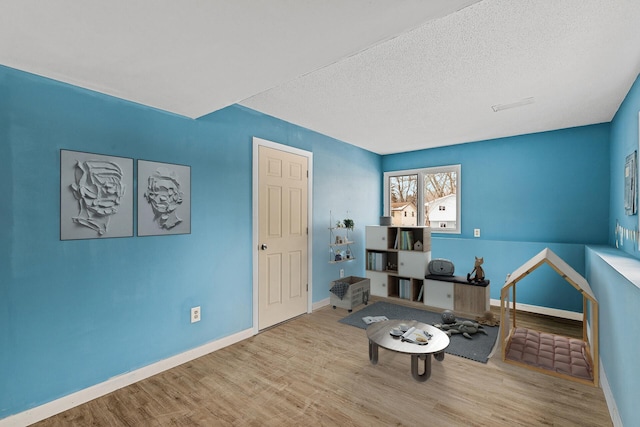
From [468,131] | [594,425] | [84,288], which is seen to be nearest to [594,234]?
[468,131]

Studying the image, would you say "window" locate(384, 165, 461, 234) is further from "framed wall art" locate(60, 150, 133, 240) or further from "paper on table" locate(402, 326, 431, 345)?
"framed wall art" locate(60, 150, 133, 240)

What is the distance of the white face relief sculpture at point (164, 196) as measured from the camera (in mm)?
2400

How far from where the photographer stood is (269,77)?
1.93m

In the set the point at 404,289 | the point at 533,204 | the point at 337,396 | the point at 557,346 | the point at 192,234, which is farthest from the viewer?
the point at 404,289

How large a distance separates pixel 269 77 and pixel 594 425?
3.01 metres

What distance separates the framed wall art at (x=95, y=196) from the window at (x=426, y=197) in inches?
165

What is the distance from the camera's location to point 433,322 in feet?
11.3

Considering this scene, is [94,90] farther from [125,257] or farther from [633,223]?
Answer: [633,223]

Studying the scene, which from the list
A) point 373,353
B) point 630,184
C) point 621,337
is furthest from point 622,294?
point 373,353

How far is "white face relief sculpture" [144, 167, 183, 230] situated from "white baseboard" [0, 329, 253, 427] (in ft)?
3.77

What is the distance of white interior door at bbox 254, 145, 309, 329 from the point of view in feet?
10.7

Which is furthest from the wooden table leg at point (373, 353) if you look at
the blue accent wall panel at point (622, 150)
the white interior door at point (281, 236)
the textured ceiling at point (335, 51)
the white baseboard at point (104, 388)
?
the textured ceiling at point (335, 51)

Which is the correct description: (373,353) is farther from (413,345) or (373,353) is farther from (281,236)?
(281,236)

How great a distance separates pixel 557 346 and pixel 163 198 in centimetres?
390
